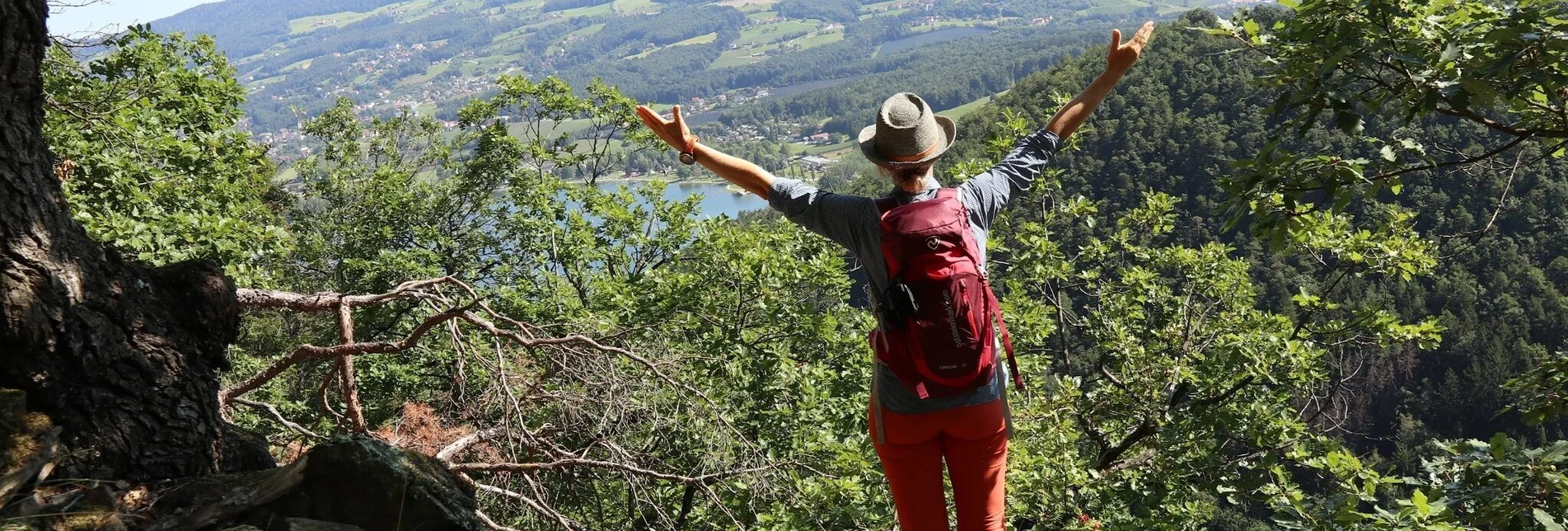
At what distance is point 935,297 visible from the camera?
2307mm

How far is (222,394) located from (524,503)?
1.33 meters

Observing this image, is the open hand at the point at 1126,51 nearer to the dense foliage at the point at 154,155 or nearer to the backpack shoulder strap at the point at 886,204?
the backpack shoulder strap at the point at 886,204

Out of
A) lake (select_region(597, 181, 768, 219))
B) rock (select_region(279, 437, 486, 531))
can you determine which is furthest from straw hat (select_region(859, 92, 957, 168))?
lake (select_region(597, 181, 768, 219))

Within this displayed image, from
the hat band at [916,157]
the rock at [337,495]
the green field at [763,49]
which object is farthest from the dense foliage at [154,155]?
the green field at [763,49]

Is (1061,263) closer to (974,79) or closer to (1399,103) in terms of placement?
(1399,103)

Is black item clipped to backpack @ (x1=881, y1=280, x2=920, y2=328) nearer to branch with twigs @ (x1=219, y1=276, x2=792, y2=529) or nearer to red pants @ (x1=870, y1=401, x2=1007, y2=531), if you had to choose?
red pants @ (x1=870, y1=401, x2=1007, y2=531)

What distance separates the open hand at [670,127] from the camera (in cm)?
271

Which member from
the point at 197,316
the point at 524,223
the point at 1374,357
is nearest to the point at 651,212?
the point at 524,223

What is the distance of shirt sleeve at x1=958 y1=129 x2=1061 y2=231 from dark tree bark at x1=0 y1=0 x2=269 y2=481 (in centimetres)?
237

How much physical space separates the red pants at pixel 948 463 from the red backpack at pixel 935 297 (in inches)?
4.3

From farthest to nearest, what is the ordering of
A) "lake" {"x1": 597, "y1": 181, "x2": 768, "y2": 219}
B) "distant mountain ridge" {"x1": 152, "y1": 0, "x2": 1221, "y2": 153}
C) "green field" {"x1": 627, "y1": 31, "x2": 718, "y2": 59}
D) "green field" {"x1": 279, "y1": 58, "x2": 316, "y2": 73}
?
"green field" {"x1": 627, "y1": 31, "x2": 718, "y2": 59} < "green field" {"x1": 279, "y1": 58, "x2": 316, "y2": 73} < "distant mountain ridge" {"x1": 152, "y1": 0, "x2": 1221, "y2": 153} < "lake" {"x1": 597, "y1": 181, "x2": 768, "y2": 219}

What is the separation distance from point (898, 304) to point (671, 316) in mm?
6158

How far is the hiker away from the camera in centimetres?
231

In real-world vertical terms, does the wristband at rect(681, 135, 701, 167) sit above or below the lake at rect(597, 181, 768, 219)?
above
